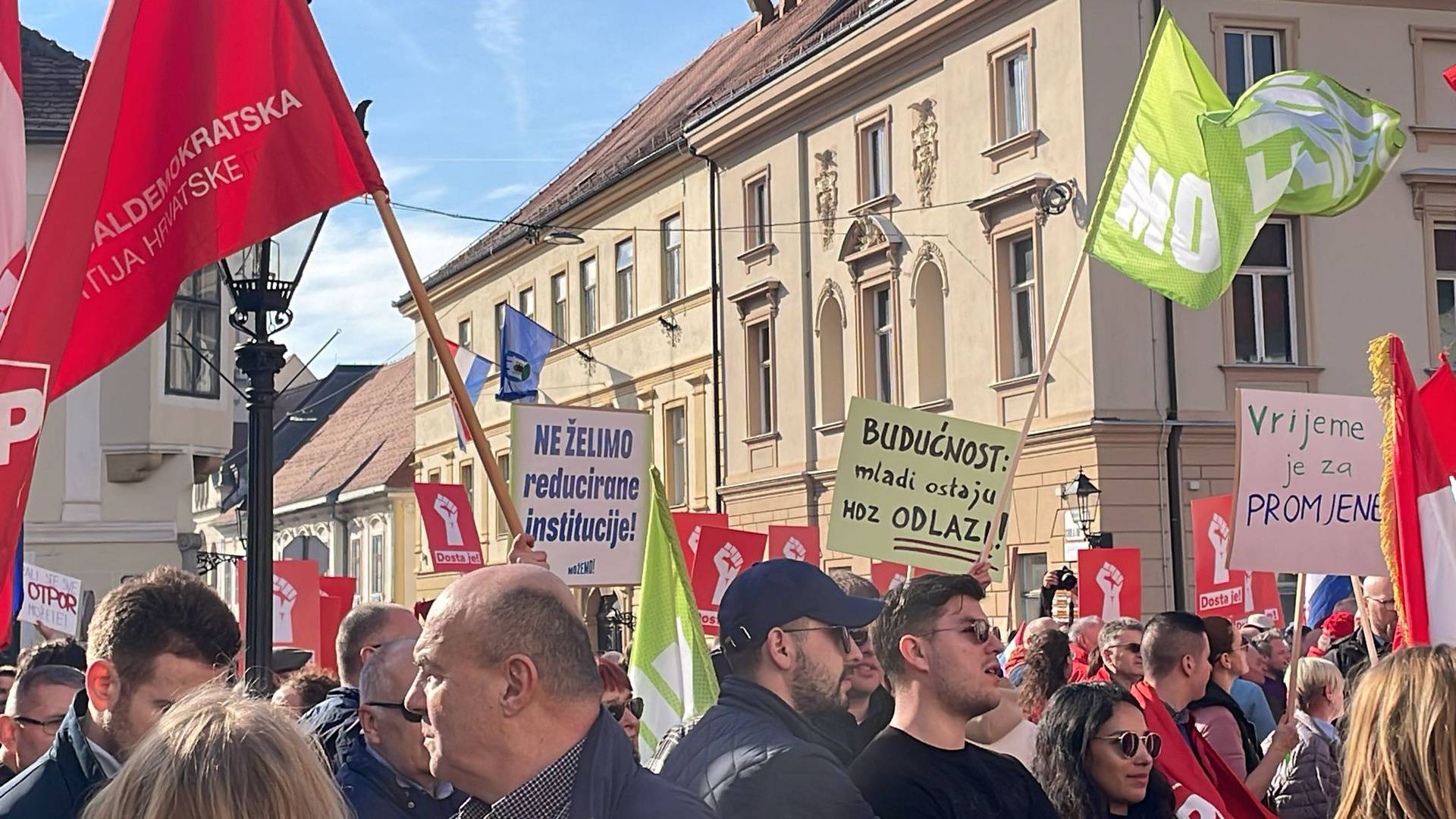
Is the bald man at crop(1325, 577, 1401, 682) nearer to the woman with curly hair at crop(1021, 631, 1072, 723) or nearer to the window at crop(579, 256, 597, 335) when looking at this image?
the woman with curly hair at crop(1021, 631, 1072, 723)

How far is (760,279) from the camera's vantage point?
110 feet

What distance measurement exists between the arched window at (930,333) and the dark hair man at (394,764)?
78.7ft

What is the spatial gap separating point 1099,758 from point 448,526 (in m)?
9.21

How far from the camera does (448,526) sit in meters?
14.6

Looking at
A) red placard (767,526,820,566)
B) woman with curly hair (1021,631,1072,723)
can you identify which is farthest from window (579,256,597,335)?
woman with curly hair (1021,631,1072,723)

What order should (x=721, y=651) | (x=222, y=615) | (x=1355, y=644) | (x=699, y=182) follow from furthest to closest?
(x=699, y=182) → (x=1355, y=644) → (x=721, y=651) → (x=222, y=615)

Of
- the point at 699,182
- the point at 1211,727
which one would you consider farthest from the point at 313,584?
the point at 699,182

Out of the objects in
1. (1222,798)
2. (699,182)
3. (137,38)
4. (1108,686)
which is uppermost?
(699,182)

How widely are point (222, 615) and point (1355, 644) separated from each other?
9396 millimetres

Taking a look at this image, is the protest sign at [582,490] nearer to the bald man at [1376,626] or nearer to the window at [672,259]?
the bald man at [1376,626]

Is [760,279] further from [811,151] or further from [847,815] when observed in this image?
[847,815]

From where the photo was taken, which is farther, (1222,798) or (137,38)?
(1222,798)

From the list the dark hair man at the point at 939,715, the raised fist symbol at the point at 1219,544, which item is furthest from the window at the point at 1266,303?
the dark hair man at the point at 939,715

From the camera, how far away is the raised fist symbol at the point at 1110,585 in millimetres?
16219
